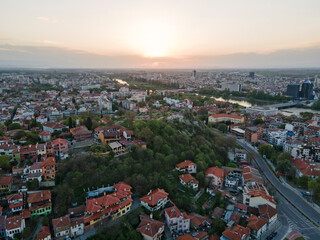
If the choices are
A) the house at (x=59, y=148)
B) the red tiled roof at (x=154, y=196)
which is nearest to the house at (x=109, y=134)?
the house at (x=59, y=148)

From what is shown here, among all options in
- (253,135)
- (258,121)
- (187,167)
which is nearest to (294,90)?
(258,121)

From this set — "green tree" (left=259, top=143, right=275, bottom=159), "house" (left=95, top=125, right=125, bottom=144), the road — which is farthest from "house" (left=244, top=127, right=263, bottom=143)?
"house" (left=95, top=125, right=125, bottom=144)

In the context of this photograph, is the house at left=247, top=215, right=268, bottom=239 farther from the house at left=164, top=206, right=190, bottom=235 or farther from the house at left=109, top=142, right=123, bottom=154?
the house at left=109, top=142, right=123, bottom=154

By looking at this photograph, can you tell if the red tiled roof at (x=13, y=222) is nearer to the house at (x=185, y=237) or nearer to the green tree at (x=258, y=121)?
the house at (x=185, y=237)

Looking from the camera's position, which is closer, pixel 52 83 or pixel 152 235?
pixel 152 235

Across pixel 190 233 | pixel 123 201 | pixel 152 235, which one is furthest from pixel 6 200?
pixel 190 233

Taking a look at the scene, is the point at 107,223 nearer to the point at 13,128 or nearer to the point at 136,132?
the point at 136,132
